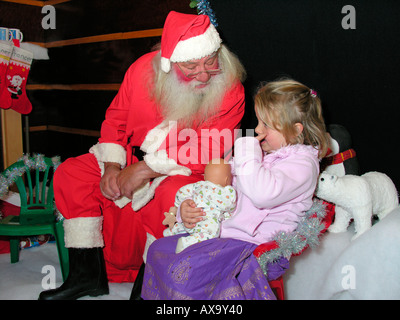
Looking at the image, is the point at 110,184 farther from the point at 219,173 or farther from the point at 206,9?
the point at 206,9

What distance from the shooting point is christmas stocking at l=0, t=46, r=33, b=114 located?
2.85m

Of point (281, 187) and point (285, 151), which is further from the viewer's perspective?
point (285, 151)

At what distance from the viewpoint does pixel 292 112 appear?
4.88 ft

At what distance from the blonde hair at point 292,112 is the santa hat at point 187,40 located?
37cm

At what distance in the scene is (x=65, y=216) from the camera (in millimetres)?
1868

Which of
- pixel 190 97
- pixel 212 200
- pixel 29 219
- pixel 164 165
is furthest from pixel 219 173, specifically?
pixel 29 219

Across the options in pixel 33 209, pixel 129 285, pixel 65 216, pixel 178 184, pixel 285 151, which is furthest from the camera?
pixel 33 209

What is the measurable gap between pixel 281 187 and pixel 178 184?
509mm

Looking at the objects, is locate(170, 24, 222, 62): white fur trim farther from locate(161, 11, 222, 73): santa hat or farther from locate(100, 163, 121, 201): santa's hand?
locate(100, 163, 121, 201): santa's hand

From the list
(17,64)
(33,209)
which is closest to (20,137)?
(17,64)

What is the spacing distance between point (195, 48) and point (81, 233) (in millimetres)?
886

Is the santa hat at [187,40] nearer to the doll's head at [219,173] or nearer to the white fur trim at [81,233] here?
the doll's head at [219,173]

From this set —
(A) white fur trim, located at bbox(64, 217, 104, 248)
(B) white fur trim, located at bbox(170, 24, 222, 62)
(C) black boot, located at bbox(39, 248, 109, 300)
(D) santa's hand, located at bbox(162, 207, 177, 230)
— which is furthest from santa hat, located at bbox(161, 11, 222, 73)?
(C) black boot, located at bbox(39, 248, 109, 300)
